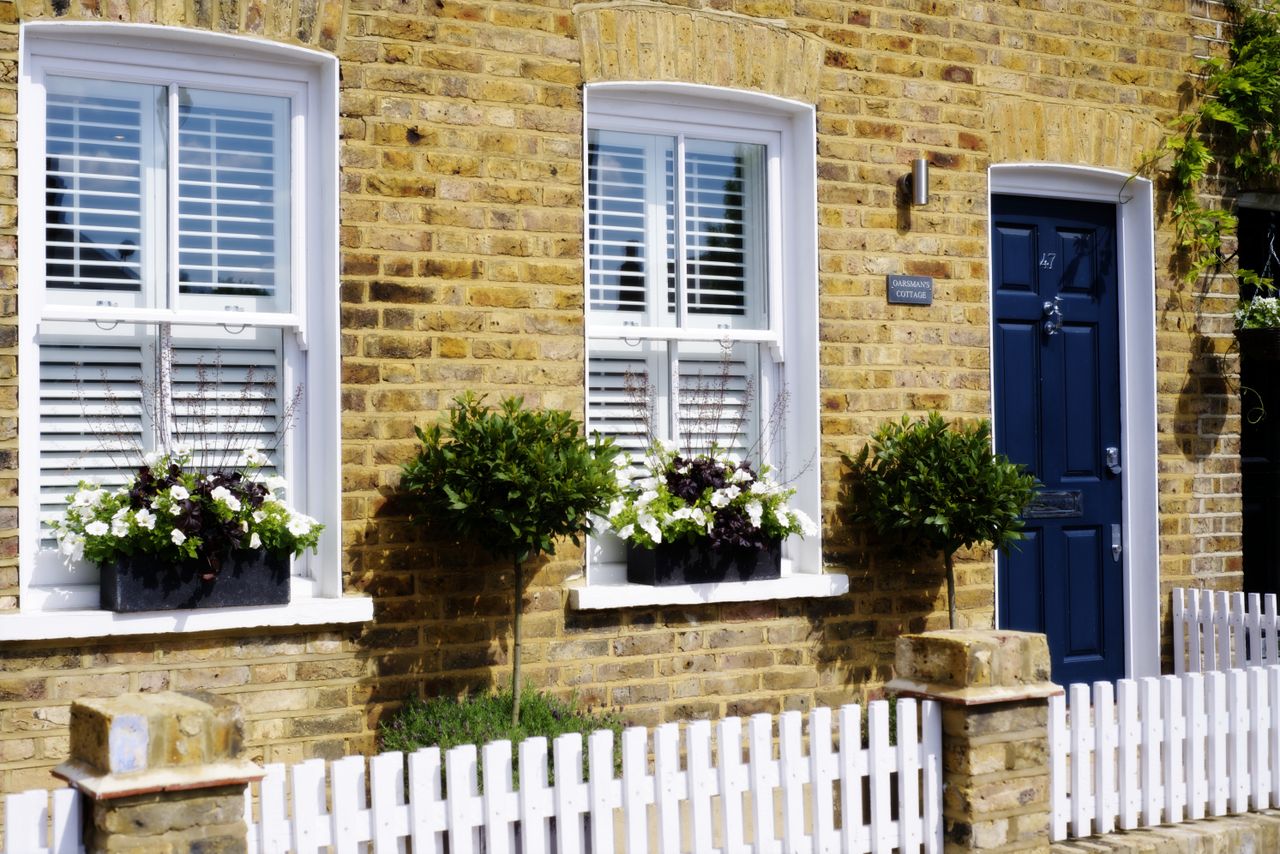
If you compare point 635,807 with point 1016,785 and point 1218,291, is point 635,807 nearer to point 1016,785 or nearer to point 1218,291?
point 1016,785

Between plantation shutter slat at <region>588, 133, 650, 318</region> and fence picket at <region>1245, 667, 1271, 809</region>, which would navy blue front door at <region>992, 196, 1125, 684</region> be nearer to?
fence picket at <region>1245, 667, 1271, 809</region>

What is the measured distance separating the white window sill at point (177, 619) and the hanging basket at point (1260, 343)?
511 centimetres

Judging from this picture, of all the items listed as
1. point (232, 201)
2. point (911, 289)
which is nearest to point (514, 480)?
point (232, 201)

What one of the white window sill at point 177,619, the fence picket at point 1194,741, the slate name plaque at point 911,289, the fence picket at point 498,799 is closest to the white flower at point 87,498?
the white window sill at point 177,619

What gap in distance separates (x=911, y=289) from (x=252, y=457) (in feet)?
10.6

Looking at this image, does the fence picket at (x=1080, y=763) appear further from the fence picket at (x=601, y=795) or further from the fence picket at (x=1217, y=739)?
the fence picket at (x=601, y=795)

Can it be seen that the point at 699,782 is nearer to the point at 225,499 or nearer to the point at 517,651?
the point at 517,651

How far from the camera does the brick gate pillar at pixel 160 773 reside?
3816mm

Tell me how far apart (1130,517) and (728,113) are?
3.14 metres

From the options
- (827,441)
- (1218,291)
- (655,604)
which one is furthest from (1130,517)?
(655,604)

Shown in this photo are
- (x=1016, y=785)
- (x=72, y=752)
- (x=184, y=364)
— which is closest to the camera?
(x=72, y=752)

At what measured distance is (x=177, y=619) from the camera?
17.9 ft

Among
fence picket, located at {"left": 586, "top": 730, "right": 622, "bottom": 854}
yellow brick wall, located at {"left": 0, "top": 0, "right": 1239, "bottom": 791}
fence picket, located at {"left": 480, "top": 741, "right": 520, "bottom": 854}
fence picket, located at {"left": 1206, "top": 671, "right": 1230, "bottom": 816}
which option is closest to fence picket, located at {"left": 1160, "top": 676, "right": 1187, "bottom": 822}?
fence picket, located at {"left": 1206, "top": 671, "right": 1230, "bottom": 816}

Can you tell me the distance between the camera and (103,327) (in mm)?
5648
